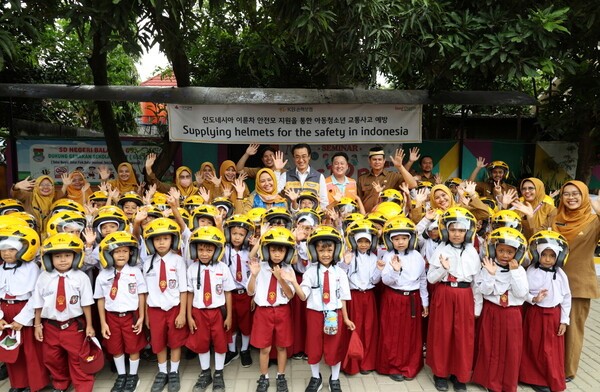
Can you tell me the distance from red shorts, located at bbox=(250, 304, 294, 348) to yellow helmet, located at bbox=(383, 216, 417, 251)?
1.31 metres

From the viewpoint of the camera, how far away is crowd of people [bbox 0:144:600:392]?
434cm

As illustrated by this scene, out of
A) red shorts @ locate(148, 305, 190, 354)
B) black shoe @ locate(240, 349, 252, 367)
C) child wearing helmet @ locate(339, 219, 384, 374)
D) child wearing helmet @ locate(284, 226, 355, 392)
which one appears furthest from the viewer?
black shoe @ locate(240, 349, 252, 367)

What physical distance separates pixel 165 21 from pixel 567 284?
5559mm

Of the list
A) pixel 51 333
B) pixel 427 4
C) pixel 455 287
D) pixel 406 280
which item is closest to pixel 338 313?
pixel 406 280

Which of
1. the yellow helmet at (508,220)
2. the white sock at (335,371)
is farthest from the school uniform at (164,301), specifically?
the yellow helmet at (508,220)

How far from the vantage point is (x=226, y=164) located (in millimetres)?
6969

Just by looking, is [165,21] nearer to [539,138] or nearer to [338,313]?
[338,313]

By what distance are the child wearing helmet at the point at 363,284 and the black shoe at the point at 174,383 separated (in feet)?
5.83

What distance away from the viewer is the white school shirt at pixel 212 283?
4535mm

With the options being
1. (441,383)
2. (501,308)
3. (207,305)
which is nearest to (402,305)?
(441,383)

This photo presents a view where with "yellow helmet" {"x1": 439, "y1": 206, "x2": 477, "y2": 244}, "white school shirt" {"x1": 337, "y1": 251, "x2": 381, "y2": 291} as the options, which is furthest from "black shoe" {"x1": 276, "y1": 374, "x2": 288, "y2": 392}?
"yellow helmet" {"x1": 439, "y1": 206, "x2": 477, "y2": 244}

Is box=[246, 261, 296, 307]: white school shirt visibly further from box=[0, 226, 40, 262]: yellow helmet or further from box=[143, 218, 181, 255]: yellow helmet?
box=[0, 226, 40, 262]: yellow helmet

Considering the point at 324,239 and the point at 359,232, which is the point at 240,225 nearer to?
the point at 324,239

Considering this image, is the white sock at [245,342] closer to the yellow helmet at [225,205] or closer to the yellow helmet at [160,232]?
the yellow helmet at [160,232]
